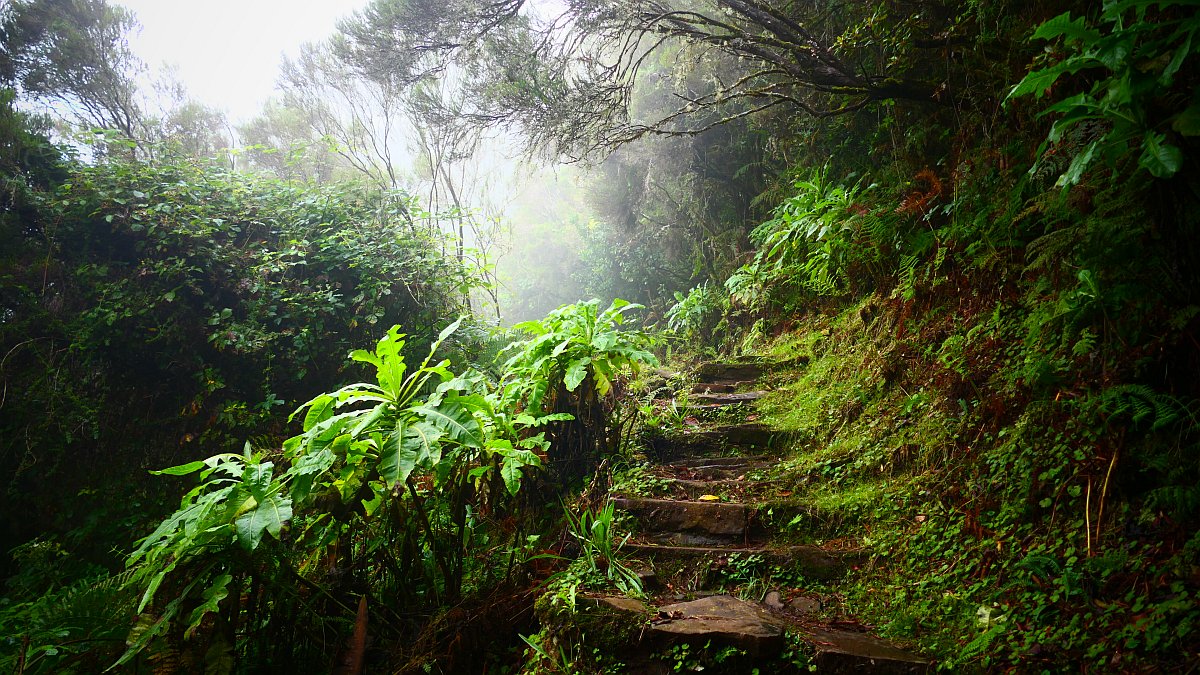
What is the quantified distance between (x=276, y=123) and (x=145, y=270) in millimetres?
12073

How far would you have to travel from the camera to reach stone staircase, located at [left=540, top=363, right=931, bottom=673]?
6.89 ft

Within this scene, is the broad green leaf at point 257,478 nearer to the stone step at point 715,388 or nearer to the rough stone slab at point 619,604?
the rough stone slab at point 619,604

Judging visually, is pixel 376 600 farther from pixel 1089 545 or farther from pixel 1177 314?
pixel 1177 314

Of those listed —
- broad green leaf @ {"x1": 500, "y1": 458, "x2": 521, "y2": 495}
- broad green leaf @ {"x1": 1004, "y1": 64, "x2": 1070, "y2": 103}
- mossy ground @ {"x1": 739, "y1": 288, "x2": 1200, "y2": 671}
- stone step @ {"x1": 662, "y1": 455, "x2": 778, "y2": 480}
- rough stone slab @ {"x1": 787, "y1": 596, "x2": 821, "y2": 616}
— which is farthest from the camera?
stone step @ {"x1": 662, "y1": 455, "x2": 778, "y2": 480}

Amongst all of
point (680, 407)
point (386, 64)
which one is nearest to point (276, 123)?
point (386, 64)

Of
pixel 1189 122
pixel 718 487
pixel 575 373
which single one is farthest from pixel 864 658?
pixel 1189 122

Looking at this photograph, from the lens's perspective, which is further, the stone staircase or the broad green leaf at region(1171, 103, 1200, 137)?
the stone staircase

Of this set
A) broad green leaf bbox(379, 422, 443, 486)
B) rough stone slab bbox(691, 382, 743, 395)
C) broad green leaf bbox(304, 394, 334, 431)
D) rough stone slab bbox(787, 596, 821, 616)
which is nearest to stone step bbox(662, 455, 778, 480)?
rough stone slab bbox(787, 596, 821, 616)

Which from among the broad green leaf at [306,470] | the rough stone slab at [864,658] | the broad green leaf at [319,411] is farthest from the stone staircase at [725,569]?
the broad green leaf at [319,411]

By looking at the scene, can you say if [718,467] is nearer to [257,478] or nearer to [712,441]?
[712,441]

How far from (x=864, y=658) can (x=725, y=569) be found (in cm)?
86

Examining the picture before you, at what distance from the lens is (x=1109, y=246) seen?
89.0 inches

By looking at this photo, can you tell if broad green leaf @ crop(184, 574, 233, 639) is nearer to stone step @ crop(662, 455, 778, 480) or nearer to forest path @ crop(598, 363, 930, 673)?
forest path @ crop(598, 363, 930, 673)

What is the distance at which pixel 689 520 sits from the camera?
3146mm
